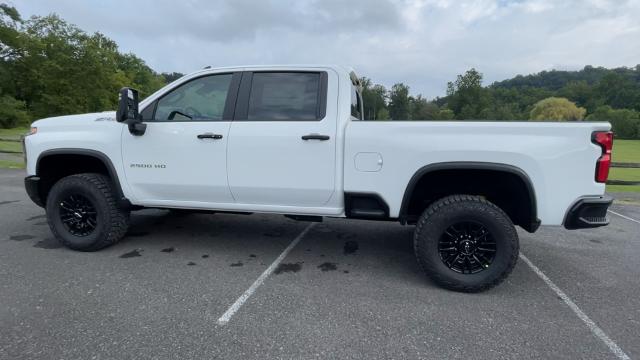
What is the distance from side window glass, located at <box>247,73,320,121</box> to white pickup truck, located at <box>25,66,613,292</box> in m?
0.01

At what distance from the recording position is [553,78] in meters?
94.9

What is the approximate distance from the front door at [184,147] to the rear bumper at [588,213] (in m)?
3.04

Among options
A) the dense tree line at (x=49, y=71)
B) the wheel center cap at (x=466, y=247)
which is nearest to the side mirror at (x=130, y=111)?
the wheel center cap at (x=466, y=247)

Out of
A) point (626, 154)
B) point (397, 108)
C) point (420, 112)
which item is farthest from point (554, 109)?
point (397, 108)

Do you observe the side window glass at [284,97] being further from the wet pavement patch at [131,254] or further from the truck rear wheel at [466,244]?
the wet pavement patch at [131,254]

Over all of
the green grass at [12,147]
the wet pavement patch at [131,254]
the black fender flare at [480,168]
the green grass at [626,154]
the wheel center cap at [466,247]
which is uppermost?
the black fender flare at [480,168]

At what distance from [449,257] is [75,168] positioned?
14.1 feet

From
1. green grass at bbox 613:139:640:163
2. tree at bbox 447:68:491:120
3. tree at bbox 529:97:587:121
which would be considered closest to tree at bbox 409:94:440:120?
green grass at bbox 613:139:640:163

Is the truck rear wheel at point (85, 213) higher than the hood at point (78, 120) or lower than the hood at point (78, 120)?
lower

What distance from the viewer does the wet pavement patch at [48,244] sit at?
4.15 m

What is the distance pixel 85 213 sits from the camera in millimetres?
4000

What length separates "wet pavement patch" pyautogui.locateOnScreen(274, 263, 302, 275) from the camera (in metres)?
3.60

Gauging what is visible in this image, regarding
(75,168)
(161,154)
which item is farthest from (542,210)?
(75,168)

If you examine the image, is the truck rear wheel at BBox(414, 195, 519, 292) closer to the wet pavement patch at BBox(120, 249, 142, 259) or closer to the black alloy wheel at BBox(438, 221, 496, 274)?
the black alloy wheel at BBox(438, 221, 496, 274)
